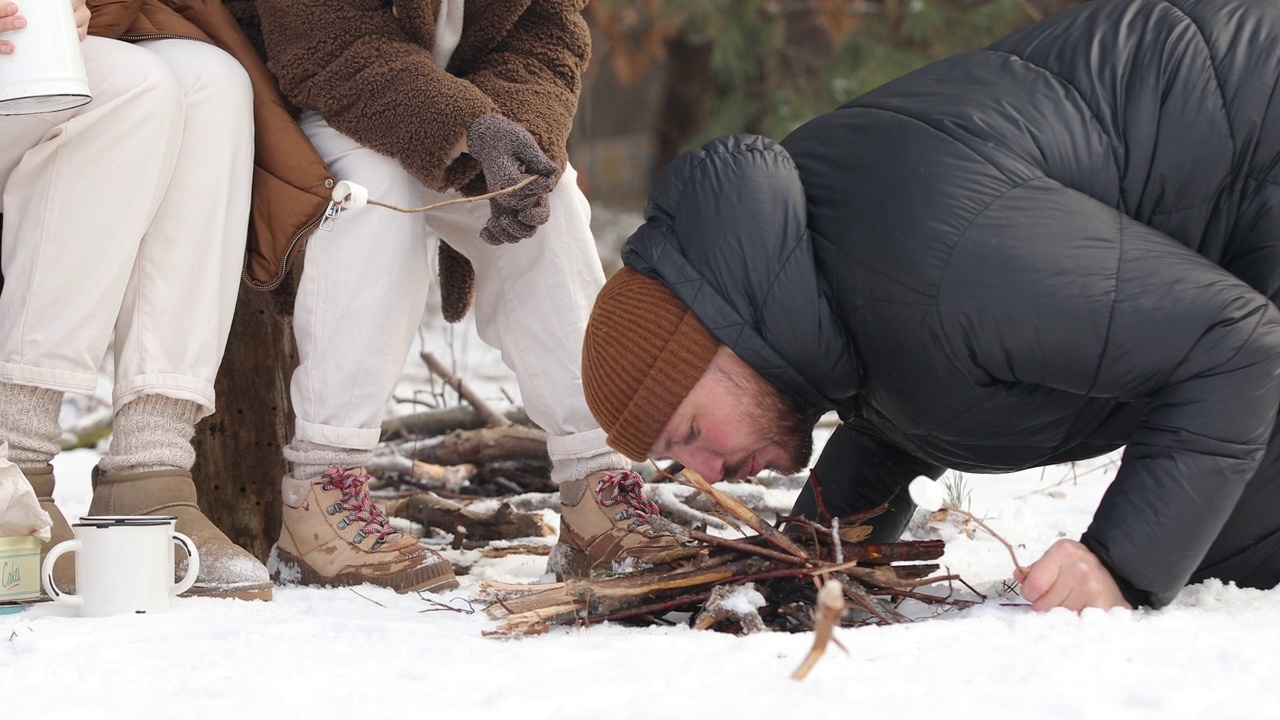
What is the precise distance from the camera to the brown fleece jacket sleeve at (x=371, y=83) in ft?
7.18

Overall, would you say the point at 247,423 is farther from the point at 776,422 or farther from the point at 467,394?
the point at 776,422

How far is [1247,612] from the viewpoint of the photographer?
1.73 metres

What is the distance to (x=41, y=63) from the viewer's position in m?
1.84

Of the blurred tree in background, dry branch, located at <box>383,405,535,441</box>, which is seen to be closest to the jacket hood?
dry branch, located at <box>383,405,535,441</box>

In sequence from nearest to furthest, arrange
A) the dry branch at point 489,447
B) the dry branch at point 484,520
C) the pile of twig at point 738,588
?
the pile of twig at point 738,588
the dry branch at point 484,520
the dry branch at point 489,447

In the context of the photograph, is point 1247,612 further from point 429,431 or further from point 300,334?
point 429,431

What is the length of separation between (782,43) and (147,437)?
19.7 feet

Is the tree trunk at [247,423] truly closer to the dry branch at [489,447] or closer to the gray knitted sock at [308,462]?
the gray knitted sock at [308,462]

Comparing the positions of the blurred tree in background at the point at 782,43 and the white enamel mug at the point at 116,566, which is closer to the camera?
the white enamel mug at the point at 116,566

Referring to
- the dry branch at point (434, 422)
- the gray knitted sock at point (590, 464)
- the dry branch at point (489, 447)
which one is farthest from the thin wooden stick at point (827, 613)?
the dry branch at point (434, 422)

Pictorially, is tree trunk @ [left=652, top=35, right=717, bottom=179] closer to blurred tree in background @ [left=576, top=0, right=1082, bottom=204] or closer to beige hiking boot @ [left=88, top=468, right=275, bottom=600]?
blurred tree in background @ [left=576, top=0, right=1082, bottom=204]

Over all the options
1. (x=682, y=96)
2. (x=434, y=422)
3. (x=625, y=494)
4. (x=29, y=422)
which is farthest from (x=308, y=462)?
(x=682, y=96)

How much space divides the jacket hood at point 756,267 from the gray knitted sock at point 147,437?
2.89 ft

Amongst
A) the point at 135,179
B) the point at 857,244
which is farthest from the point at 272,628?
the point at 857,244
